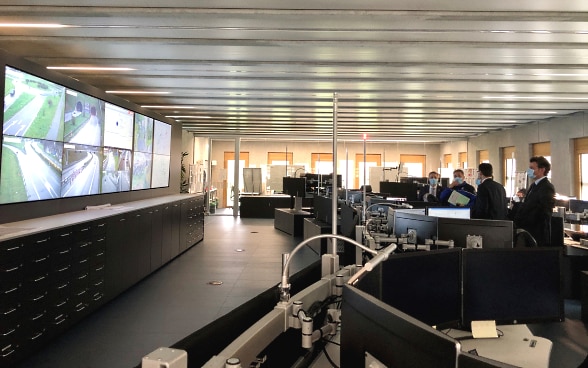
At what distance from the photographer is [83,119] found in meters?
4.59

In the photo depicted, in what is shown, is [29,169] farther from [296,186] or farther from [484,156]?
[484,156]

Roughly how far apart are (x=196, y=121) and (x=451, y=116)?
6150mm

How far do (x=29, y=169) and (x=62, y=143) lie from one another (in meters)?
0.57

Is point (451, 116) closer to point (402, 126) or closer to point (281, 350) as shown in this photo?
point (402, 126)

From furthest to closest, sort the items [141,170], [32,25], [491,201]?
1. [141,170]
2. [491,201]
3. [32,25]

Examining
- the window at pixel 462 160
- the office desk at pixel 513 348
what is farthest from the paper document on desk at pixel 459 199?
the window at pixel 462 160

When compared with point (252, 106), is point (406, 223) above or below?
below

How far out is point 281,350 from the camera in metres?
1.46

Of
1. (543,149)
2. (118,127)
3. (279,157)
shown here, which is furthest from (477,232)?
(279,157)

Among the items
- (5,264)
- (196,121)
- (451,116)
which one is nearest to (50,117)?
(5,264)

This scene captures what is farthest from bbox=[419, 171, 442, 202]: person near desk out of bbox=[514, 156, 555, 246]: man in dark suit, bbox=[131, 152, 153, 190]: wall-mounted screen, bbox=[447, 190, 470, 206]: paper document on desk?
bbox=[131, 152, 153, 190]: wall-mounted screen

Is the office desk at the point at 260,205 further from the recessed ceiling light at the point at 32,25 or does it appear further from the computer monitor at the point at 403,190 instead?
the recessed ceiling light at the point at 32,25

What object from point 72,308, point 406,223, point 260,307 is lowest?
point 72,308

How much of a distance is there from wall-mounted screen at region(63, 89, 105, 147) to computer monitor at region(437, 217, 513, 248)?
4.09 m
